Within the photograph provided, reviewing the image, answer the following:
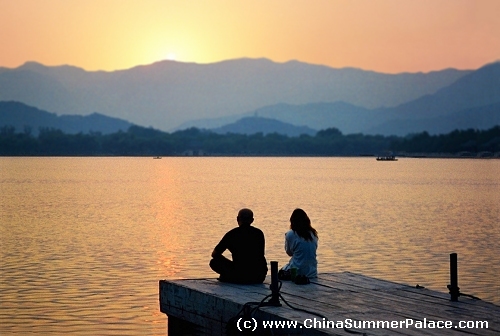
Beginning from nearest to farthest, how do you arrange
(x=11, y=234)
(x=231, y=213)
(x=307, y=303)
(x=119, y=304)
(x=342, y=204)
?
(x=307, y=303)
(x=119, y=304)
(x=11, y=234)
(x=231, y=213)
(x=342, y=204)

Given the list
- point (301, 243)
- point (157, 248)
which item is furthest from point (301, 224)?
point (157, 248)

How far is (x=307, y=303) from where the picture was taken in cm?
1412

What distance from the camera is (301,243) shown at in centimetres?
1611

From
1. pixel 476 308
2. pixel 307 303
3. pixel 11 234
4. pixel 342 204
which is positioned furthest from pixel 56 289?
pixel 342 204

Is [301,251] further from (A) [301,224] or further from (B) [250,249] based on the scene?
(B) [250,249]

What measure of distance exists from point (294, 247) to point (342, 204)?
5034 centimetres

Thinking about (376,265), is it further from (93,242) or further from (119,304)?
(93,242)

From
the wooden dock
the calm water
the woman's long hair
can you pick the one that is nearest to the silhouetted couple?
the woman's long hair

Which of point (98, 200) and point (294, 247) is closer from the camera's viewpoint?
point (294, 247)

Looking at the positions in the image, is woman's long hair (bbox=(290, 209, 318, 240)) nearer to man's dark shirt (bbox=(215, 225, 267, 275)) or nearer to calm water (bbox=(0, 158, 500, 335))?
man's dark shirt (bbox=(215, 225, 267, 275))

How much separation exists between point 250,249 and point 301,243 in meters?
1.06

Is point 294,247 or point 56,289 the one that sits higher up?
point 294,247

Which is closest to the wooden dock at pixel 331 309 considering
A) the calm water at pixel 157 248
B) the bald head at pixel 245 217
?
the bald head at pixel 245 217

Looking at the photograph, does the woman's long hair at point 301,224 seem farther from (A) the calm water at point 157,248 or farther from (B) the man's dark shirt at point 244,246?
(A) the calm water at point 157,248
